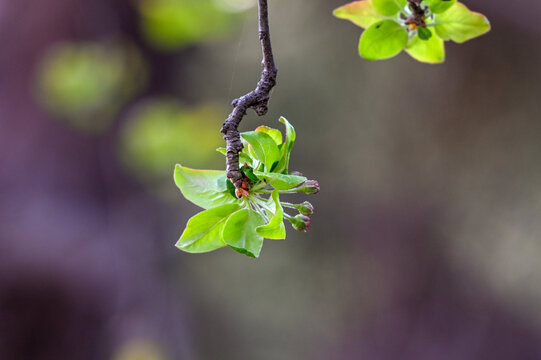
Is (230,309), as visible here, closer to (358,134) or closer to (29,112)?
(358,134)

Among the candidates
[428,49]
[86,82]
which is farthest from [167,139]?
[428,49]

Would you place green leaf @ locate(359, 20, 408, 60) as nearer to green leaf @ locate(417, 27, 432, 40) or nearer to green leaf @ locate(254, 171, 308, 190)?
green leaf @ locate(417, 27, 432, 40)

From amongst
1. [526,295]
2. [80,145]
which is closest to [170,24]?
[80,145]

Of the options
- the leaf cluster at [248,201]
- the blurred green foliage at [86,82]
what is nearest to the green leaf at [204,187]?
the leaf cluster at [248,201]

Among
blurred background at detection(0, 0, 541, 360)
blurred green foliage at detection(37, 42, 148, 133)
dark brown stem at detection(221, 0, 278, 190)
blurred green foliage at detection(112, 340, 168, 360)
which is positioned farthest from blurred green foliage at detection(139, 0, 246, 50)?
dark brown stem at detection(221, 0, 278, 190)

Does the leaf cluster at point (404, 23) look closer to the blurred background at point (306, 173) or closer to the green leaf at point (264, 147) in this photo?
the green leaf at point (264, 147)

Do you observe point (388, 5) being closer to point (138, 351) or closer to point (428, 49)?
point (428, 49)
